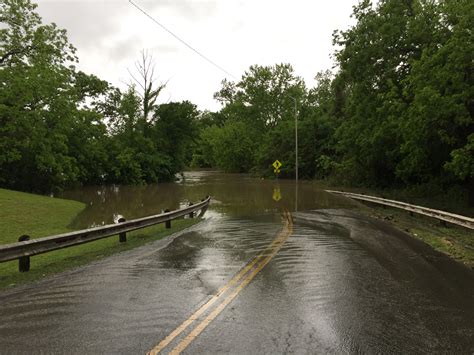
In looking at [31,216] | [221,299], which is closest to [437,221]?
[221,299]

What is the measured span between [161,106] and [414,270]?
2133 inches

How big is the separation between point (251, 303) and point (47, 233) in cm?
1132

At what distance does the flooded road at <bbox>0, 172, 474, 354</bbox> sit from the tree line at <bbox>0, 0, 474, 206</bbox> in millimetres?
13187

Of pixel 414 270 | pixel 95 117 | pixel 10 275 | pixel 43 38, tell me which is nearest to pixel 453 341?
pixel 414 270

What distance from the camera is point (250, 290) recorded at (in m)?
6.80

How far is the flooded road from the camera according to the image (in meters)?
4.64

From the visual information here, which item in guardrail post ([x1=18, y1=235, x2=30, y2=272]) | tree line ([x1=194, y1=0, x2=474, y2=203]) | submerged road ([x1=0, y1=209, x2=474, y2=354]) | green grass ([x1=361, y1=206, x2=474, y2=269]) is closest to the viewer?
submerged road ([x1=0, y1=209, x2=474, y2=354])

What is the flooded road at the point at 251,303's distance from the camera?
4637 mm

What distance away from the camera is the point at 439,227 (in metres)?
15.3

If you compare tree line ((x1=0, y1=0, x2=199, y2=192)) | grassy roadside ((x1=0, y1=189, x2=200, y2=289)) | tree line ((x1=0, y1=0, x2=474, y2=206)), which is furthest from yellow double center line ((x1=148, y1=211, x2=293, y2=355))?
tree line ((x1=0, y1=0, x2=199, y2=192))

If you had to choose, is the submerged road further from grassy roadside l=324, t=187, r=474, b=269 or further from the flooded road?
grassy roadside l=324, t=187, r=474, b=269

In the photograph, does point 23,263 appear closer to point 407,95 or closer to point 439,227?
point 439,227

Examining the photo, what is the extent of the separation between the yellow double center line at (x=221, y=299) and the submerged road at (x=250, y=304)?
0.02m

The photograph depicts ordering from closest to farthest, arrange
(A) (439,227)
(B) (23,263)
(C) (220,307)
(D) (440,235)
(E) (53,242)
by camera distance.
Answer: (C) (220,307) < (B) (23,263) < (E) (53,242) < (D) (440,235) < (A) (439,227)
